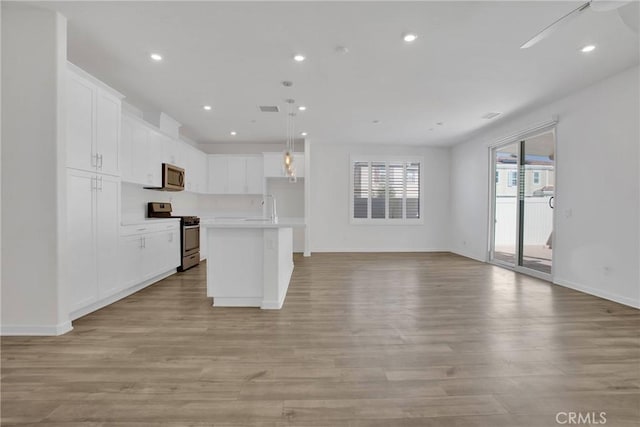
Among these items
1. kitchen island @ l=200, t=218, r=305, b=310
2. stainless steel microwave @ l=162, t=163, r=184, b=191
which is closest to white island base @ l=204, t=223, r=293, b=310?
kitchen island @ l=200, t=218, r=305, b=310

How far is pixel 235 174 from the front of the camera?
22.6ft

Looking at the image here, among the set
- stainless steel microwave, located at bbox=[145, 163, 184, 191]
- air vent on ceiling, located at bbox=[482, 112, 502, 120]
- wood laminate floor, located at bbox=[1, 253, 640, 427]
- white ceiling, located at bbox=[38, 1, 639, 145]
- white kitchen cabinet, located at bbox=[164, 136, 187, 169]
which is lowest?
wood laminate floor, located at bbox=[1, 253, 640, 427]

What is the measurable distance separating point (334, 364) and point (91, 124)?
3.43 m

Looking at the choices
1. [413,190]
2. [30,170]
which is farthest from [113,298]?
[413,190]

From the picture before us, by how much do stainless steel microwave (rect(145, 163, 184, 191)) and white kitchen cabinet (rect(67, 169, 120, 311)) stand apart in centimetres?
142

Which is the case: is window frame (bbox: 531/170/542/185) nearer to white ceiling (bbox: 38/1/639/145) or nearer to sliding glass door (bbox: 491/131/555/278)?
sliding glass door (bbox: 491/131/555/278)

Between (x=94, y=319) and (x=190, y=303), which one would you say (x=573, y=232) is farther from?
(x=94, y=319)

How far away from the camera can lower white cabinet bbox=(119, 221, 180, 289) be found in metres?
3.60

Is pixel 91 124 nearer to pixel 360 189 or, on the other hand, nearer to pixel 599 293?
pixel 360 189

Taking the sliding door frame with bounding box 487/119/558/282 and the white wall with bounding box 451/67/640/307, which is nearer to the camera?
the white wall with bounding box 451/67/640/307

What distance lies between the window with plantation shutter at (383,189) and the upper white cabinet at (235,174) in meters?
2.55

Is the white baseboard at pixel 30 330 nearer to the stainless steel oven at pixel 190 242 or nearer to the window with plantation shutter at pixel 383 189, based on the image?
the stainless steel oven at pixel 190 242

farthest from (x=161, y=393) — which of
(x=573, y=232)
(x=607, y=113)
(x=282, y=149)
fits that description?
(x=282, y=149)

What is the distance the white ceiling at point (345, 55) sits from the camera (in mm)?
2422
